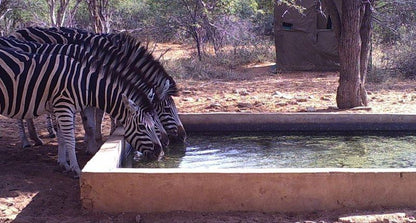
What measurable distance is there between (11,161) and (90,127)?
980mm

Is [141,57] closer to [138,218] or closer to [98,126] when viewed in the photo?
[98,126]

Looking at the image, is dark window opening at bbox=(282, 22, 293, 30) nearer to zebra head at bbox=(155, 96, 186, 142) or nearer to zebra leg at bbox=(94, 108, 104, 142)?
zebra head at bbox=(155, 96, 186, 142)

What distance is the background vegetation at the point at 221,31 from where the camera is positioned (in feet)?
44.5

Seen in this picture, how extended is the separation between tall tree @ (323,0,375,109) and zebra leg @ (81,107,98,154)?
464 centimetres

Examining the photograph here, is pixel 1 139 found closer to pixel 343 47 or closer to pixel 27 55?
pixel 27 55


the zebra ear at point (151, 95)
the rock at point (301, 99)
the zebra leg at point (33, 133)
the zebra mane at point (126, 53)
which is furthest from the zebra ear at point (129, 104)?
the rock at point (301, 99)

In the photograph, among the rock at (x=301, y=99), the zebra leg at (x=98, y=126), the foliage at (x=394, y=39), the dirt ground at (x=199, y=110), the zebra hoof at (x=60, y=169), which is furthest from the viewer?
the foliage at (x=394, y=39)

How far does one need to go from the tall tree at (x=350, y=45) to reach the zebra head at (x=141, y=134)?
15.0ft

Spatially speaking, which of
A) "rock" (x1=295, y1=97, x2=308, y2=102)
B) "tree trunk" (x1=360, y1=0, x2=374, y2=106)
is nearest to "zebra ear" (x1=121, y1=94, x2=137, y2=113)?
"tree trunk" (x1=360, y1=0, x2=374, y2=106)

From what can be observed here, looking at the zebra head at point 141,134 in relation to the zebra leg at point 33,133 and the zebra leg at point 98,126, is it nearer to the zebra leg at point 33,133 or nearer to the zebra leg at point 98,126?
the zebra leg at point 98,126

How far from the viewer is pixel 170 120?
6742 millimetres

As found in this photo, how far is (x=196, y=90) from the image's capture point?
11.2m

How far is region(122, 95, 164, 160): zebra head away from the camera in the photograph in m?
5.49

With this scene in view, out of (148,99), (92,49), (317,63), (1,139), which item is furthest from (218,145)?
(317,63)
